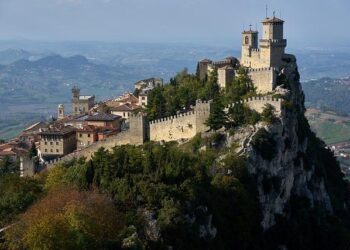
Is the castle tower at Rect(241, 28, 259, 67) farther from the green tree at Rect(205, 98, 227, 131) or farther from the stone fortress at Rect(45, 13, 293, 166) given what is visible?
the green tree at Rect(205, 98, 227, 131)

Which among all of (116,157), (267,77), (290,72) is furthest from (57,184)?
(290,72)

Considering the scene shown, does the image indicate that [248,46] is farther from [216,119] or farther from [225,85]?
[216,119]

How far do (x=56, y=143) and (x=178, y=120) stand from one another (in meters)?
10.5

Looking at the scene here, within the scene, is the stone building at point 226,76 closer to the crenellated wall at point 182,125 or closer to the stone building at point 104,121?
the crenellated wall at point 182,125

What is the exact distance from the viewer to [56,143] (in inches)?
2135

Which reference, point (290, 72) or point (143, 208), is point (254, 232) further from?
point (290, 72)

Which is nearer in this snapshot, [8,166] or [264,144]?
[264,144]

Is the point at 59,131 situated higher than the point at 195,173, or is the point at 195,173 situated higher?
the point at 195,173

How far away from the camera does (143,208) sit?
108 ft

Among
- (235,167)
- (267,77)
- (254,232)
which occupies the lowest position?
(254,232)

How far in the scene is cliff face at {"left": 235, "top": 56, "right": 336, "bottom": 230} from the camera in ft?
148

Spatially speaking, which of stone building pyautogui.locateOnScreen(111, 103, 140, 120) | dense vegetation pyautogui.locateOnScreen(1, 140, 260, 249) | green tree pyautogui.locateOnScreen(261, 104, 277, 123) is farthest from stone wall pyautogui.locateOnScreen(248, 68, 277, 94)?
stone building pyautogui.locateOnScreen(111, 103, 140, 120)

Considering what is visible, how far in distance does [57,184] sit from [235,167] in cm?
1158

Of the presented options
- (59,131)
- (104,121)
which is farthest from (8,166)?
(104,121)
